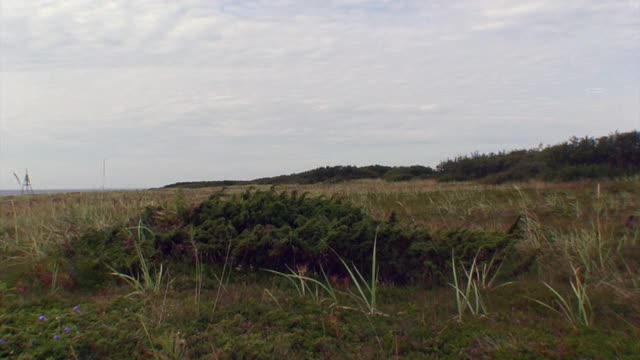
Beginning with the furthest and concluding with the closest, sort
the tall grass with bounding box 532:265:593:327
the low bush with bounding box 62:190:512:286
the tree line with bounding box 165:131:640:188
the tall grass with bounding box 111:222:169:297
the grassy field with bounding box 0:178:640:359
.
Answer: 1. the tree line with bounding box 165:131:640:188
2. the low bush with bounding box 62:190:512:286
3. the tall grass with bounding box 111:222:169:297
4. the tall grass with bounding box 532:265:593:327
5. the grassy field with bounding box 0:178:640:359

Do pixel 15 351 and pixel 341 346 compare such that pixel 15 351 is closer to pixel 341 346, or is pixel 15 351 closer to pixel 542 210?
pixel 341 346

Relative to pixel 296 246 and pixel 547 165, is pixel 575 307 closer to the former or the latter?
pixel 296 246

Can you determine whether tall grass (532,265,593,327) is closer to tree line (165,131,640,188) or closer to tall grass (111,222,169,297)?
tall grass (111,222,169,297)

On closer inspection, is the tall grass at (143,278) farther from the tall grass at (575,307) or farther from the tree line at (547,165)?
the tree line at (547,165)

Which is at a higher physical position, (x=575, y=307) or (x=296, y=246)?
(x=296, y=246)

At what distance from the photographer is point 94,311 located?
166 inches

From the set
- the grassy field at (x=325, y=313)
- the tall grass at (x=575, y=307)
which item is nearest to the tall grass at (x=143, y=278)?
the grassy field at (x=325, y=313)

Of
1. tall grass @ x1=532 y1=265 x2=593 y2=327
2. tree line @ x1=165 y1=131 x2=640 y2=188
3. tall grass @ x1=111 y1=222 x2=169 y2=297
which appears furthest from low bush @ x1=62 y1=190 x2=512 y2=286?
tree line @ x1=165 y1=131 x2=640 y2=188

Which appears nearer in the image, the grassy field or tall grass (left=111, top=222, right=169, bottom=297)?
the grassy field

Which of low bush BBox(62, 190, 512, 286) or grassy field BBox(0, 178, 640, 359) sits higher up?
low bush BBox(62, 190, 512, 286)

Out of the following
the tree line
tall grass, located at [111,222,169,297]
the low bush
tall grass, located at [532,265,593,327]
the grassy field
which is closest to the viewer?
the grassy field

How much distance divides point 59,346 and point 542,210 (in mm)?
7063

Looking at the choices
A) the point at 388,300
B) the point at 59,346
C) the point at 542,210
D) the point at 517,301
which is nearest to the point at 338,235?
the point at 388,300

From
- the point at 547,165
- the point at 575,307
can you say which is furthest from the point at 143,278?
the point at 547,165
